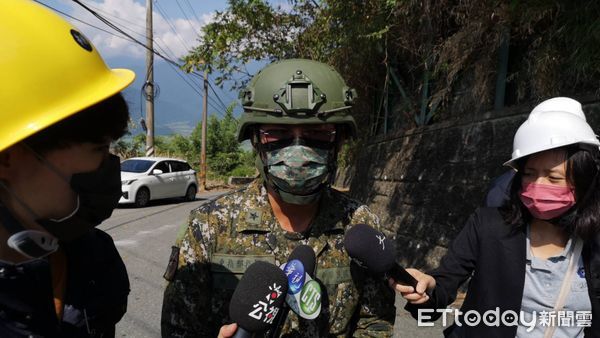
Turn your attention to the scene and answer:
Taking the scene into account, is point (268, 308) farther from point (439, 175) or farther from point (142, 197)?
point (142, 197)

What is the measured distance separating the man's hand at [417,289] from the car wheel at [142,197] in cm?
1181

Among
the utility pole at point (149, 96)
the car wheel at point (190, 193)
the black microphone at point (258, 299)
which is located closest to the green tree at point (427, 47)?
the black microphone at point (258, 299)

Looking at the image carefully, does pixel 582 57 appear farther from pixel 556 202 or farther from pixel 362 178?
pixel 362 178

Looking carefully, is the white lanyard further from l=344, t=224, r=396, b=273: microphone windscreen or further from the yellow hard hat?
the yellow hard hat

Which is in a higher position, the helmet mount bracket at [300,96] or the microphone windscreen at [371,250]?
the helmet mount bracket at [300,96]

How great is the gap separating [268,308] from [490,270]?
4.13 feet

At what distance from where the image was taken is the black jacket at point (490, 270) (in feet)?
6.19

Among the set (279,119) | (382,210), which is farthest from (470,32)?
(279,119)

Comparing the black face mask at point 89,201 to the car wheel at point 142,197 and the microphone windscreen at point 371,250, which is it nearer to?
the microphone windscreen at point 371,250

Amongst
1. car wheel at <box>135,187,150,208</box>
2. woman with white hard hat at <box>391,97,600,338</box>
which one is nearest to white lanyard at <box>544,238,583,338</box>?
woman with white hard hat at <box>391,97,600,338</box>

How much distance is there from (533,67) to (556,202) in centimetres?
280

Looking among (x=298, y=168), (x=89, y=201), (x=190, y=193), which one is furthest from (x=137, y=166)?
(x=89, y=201)

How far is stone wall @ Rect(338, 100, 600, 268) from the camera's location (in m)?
4.72

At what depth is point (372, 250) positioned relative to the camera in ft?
4.96
